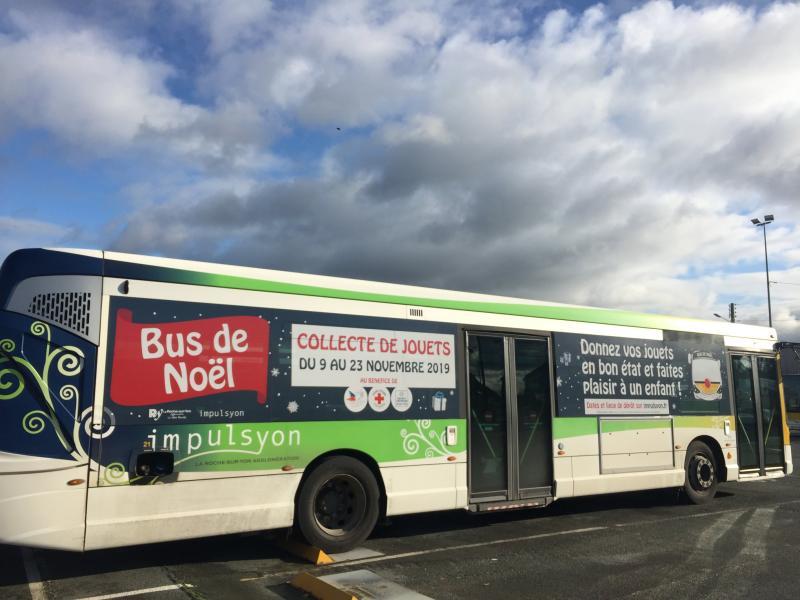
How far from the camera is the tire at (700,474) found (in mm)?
→ 10906

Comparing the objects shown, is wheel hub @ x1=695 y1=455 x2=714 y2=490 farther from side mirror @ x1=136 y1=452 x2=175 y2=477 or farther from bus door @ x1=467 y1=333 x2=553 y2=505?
side mirror @ x1=136 y1=452 x2=175 y2=477

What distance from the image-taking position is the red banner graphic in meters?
6.18

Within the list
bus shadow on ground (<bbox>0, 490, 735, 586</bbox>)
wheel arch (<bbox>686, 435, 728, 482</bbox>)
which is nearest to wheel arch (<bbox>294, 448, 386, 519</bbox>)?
bus shadow on ground (<bbox>0, 490, 735, 586</bbox>)

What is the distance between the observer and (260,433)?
22.2 ft

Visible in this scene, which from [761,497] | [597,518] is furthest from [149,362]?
[761,497]

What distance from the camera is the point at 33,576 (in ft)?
20.2

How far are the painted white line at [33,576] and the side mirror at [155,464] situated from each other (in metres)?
1.23

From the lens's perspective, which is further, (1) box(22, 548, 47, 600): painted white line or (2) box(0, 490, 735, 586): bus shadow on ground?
(2) box(0, 490, 735, 586): bus shadow on ground

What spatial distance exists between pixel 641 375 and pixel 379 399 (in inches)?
195

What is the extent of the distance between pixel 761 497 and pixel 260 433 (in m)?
9.83

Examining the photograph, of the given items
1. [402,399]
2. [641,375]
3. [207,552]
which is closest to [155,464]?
[207,552]

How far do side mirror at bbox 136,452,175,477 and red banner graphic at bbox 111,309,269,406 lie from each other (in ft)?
1.62

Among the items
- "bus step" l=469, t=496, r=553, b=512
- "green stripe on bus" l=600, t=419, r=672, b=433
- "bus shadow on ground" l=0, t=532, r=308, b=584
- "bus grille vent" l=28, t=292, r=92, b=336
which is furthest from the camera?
"green stripe on bus" l=600, t=419, r=672, b=433

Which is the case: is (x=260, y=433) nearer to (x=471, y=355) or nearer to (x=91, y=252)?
(x=91, y=252)
